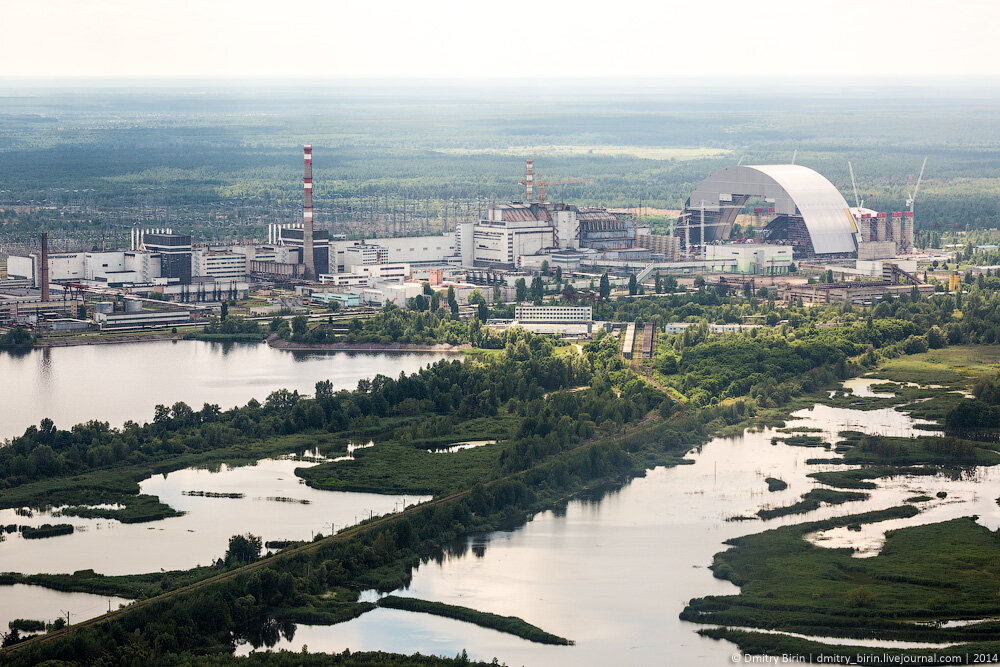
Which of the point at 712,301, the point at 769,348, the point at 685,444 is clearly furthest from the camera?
the point at 712,301

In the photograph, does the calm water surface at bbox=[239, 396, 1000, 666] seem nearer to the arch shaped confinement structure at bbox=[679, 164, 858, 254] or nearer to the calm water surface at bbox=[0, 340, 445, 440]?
the calm water surface at bbox=[0, 340, 445, 440]

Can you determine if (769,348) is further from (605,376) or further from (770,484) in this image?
(770,484)

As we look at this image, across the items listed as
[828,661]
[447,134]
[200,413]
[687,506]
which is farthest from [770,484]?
[447,134]

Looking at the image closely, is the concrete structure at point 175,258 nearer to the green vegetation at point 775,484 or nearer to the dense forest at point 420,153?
the dense forest at point 420,153

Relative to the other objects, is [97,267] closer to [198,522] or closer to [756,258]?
[756,258]

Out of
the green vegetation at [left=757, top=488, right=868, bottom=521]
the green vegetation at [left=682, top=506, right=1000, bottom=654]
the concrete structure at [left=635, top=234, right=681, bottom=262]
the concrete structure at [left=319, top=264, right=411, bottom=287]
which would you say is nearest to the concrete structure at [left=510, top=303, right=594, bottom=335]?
the concrete structure at [left=319, top=264, right=411, bottom=287]

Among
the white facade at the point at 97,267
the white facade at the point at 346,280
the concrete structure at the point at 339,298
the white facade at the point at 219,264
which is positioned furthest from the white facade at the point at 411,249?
the white facade at the point at 97,267
